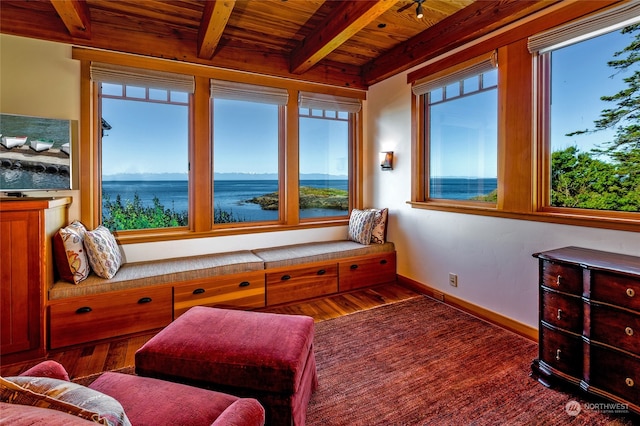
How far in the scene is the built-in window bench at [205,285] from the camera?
2.48 meters

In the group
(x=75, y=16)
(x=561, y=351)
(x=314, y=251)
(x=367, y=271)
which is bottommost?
(x=561, y=351)

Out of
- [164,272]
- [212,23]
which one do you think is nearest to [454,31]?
[212,23]

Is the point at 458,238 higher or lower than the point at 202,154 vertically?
lower

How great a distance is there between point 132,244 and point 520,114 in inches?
145

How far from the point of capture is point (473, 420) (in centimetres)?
171

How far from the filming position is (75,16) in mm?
2455

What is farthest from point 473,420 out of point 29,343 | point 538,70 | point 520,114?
point 29,343

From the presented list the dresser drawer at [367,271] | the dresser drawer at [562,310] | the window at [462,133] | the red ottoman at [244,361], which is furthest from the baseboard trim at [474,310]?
the red ottoman at [244,361]

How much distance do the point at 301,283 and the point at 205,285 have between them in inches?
38.6

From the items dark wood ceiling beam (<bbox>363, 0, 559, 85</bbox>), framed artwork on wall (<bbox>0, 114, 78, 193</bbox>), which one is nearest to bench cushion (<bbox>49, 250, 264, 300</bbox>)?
framed artwork on wall (<bbox>0, 114, 78, 193</bbox>)

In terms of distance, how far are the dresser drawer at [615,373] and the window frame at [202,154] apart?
9.38 feet

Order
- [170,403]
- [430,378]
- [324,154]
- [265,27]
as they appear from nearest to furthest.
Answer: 1. [170,403]
2. [430,378]
3. [265,27]
4. [324,154]

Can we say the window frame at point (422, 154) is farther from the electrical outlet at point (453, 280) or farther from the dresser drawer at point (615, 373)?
Result: the dresser drawer at point (615, 373)

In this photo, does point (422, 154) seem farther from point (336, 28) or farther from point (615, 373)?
point (615, 373)
